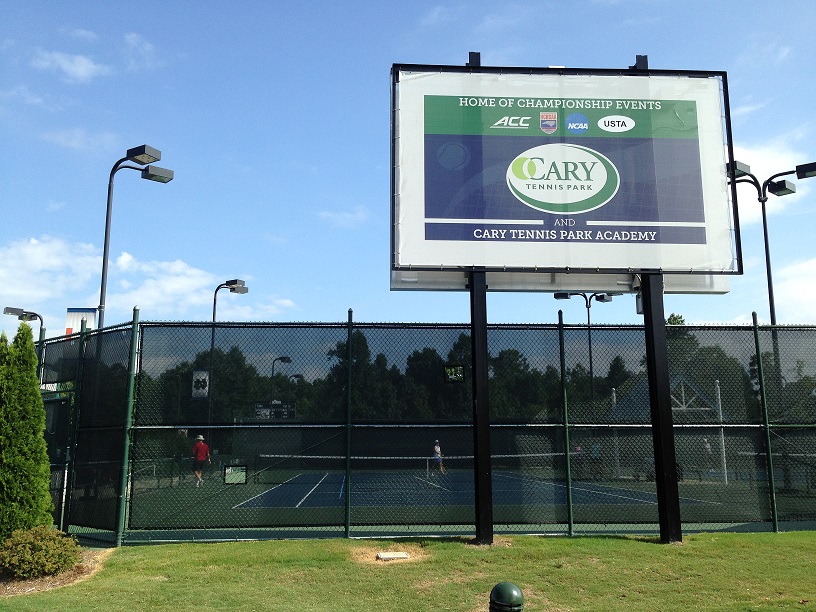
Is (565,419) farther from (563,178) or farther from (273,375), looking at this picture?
(273,375)

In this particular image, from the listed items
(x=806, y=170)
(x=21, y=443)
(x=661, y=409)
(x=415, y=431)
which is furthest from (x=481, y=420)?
(x=806, y=170)

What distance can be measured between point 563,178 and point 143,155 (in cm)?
870

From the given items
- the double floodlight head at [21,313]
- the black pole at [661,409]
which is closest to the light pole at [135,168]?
the black pole at [661,409]

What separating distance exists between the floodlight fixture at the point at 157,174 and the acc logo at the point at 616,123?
922 cm

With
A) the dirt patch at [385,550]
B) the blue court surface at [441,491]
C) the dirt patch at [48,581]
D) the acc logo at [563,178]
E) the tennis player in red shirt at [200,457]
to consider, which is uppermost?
the acc logo at [563,178]

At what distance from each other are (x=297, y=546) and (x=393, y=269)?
14.0 feet

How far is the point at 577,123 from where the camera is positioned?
1130 centimetres

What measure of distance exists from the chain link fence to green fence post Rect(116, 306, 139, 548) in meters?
0.04

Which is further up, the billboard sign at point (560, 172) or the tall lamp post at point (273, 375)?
the billboard sign at point (560, 172)

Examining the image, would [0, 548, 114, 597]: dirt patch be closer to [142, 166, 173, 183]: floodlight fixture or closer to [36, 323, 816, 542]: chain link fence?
[36, 323, 816, 542]: chain link fence

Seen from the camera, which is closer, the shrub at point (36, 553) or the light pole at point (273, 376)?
the shrub at point (36, 553)

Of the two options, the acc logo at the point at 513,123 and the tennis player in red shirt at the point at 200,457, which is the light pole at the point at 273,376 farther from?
the acc logo at the point at 513,123

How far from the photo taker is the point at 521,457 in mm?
11109

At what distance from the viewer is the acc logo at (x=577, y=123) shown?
11289mm
